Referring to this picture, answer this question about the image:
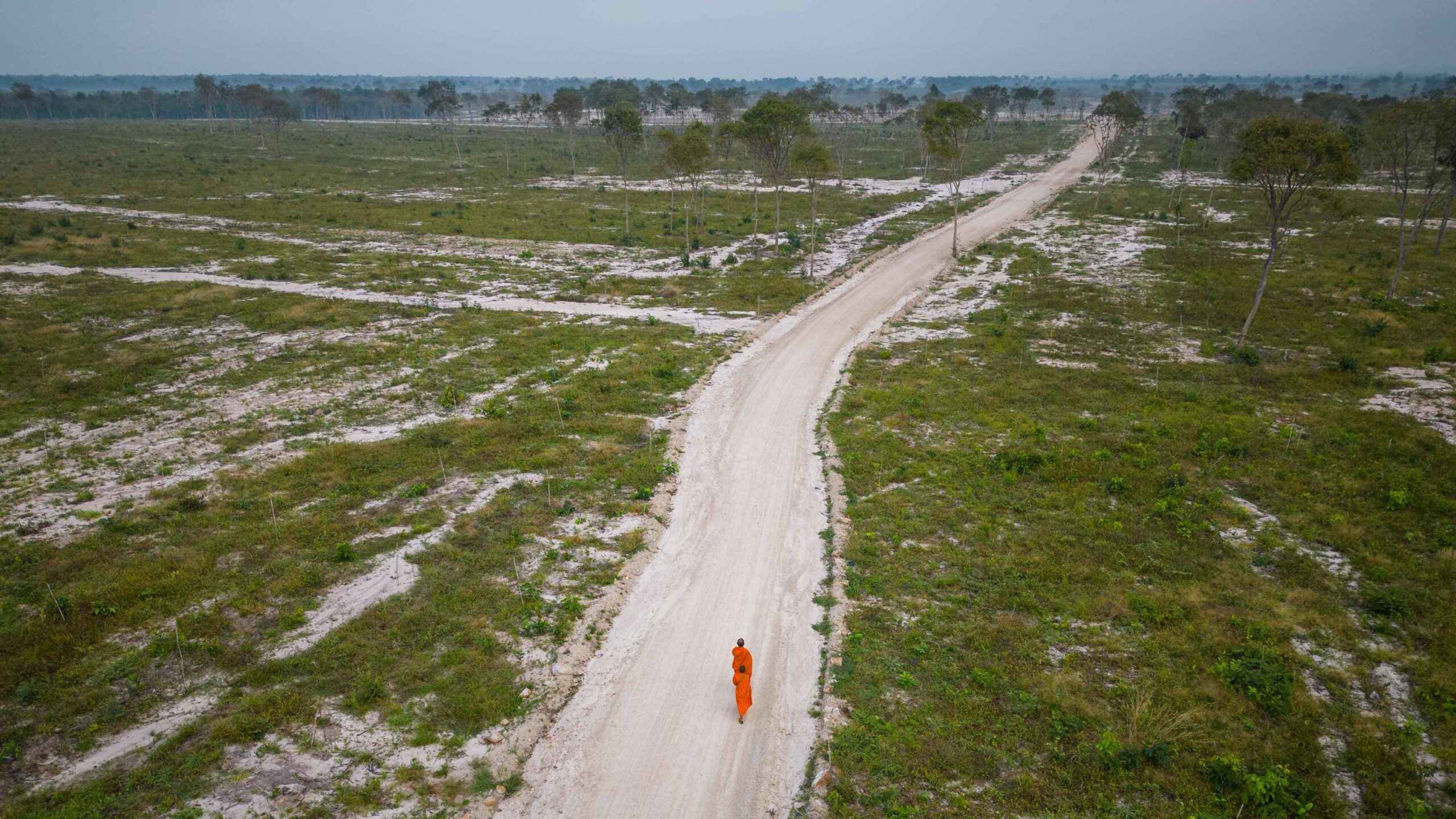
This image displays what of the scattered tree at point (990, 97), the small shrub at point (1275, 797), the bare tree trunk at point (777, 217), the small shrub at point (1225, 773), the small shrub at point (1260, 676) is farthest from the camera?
the scattered tree at point (990, 97)

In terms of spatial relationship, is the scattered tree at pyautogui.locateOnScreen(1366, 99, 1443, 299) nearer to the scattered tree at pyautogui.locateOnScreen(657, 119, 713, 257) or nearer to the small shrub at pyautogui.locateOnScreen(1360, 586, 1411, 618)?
the small shrub at pyautogui.locateOnScreen(1360, 586, 1411, 618)

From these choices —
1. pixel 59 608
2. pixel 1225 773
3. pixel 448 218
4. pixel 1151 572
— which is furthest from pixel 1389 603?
pixel 448 218

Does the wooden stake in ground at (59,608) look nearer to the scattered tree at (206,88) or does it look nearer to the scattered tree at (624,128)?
the scattered tree at (624,128)

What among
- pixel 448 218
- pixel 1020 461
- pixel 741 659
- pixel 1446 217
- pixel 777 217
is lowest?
pixel 741 659

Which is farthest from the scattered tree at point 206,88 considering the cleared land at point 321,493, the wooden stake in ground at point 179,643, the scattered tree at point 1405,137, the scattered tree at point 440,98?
the scattered tree at point 1405,137

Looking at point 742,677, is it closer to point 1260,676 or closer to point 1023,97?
point 1260,676

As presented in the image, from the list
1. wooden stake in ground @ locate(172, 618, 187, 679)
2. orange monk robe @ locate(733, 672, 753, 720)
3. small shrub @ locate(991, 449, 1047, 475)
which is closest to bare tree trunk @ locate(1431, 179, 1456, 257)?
small shrub @ locate(991, 449, 1047, 475)
